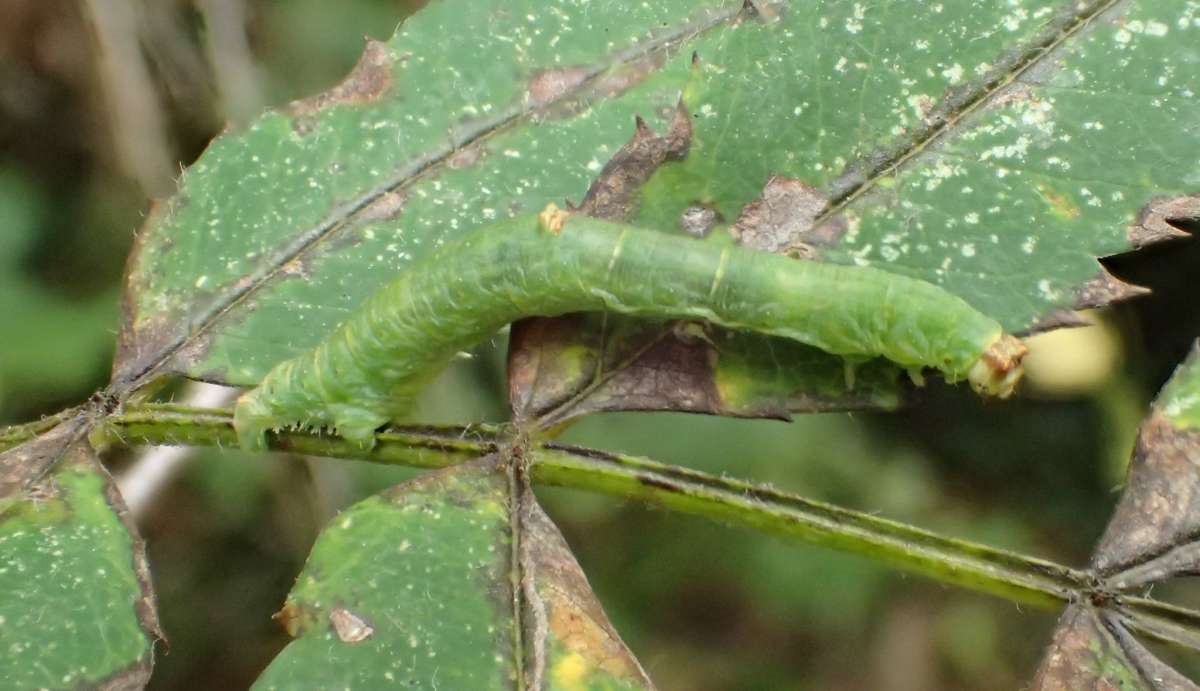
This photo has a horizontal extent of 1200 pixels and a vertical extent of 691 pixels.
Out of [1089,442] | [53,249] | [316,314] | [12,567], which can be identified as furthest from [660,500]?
[53,249]

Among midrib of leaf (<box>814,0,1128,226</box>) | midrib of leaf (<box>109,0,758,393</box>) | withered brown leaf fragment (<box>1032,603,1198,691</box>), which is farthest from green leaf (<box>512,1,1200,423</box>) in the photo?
withered brown leaf fragment (<box>1032,603,1198,691</box>)

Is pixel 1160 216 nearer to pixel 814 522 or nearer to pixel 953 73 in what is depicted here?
pixel 953 73

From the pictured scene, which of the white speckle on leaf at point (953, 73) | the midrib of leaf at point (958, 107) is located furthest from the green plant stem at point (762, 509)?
the white speckle on leaf at point (953, 73)

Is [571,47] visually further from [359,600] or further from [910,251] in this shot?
[359,600]

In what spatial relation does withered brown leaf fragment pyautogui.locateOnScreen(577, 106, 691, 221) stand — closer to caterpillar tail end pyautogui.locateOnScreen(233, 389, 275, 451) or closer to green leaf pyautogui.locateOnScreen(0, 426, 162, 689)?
caterpillar tail end pyautogui.locateOnScreen(233, 389, 275, 451)

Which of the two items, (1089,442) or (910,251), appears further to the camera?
(1089,442)

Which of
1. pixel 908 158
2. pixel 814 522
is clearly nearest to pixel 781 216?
pixel 908 158
